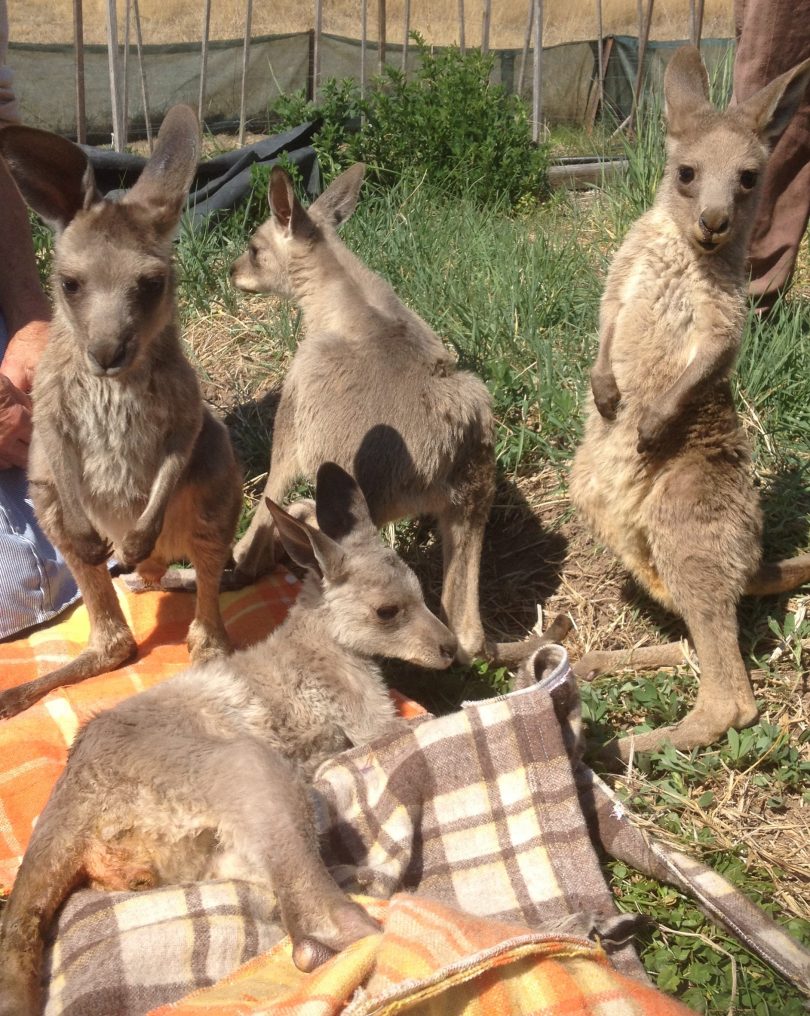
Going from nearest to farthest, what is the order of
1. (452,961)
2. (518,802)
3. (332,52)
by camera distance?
(452,961)
(518,802)
(332,52)

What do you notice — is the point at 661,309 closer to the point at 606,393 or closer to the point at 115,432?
the point at 606,393

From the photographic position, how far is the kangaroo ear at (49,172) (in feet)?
10.0

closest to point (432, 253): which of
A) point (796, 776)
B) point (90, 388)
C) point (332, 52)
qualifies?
point (90, 388)

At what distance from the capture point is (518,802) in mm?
2850

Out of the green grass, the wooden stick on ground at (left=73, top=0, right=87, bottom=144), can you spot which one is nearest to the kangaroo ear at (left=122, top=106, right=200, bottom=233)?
the green grass

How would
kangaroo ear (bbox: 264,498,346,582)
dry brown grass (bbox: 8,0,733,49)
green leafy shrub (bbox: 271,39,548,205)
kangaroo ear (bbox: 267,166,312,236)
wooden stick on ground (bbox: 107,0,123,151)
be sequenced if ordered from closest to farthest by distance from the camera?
kangaroo ear (bbox: 264,498,346,582)
kangaroo ear (bbox: 267,166,312,236)
green leafy shrub (bbox: 271,39,548,205)
wooden stick on ground (bbox: 107,0,123,151)
dry brown grass (bbox: 8,0,733,49)

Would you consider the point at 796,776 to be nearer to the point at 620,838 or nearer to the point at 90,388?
the point at 620,838

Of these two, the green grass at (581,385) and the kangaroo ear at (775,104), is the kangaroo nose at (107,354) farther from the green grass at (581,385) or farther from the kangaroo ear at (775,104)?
the kangaroo ear at (775,104)

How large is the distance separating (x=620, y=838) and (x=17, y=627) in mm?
2307

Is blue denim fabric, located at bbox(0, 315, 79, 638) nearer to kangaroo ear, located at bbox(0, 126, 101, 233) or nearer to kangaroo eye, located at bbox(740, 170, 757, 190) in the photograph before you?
kangaroo ear, located at bbox(0, 126, 101, 233)

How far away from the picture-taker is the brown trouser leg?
4449 millimetres

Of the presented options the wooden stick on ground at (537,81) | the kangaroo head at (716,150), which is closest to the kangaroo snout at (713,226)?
the kangaroo head at (716,150)

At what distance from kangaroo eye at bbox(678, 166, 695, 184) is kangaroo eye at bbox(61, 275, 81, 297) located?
6.64ft

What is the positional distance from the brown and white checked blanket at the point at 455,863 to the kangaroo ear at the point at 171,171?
179 cm
